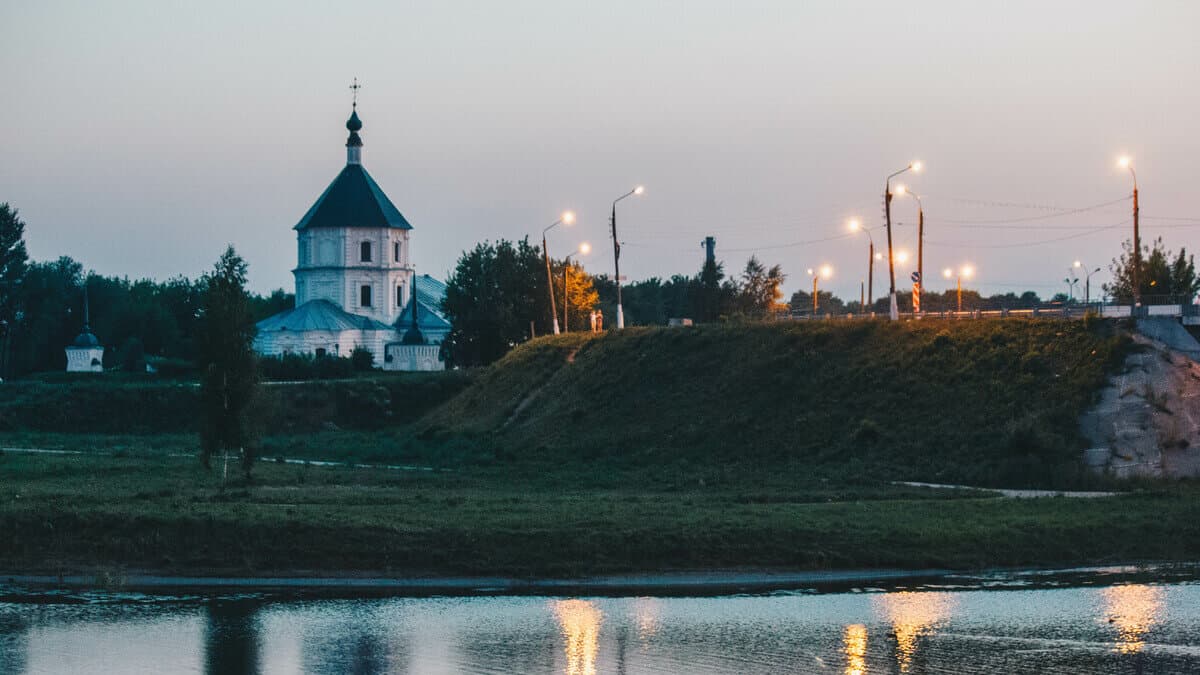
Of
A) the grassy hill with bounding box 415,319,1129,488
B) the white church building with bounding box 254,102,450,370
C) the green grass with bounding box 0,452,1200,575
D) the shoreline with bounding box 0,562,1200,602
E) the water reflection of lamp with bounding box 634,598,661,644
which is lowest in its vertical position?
the water reflection of lamp with bounding box 634,598,661,644

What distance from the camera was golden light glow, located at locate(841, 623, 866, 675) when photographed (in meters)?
26.3

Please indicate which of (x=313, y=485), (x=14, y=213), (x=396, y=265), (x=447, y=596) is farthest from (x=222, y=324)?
(x=14, y=213)

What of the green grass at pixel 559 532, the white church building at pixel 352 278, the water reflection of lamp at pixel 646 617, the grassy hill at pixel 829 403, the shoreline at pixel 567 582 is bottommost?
the water reflection of lamp at pixel 646 617

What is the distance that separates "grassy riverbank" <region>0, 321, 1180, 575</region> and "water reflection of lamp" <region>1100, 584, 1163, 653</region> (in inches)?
159

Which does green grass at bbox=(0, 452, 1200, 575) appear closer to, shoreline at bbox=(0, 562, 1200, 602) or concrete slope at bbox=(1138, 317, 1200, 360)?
shoreline at bbox=(0, 562, 1200, 602)

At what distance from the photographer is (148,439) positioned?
8100cm

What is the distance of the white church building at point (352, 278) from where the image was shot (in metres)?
123

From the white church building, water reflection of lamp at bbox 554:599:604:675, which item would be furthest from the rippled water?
the white church building

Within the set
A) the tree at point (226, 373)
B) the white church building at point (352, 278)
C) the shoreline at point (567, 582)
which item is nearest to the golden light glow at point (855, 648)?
the shoreline at point (567, 582)

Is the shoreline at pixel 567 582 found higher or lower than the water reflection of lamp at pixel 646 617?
higher

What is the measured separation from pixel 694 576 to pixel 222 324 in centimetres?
1925

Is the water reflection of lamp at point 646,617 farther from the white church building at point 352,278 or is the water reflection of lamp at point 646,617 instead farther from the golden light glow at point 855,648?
the white church building at point 352,278

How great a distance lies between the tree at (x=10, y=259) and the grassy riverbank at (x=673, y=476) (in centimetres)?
5302

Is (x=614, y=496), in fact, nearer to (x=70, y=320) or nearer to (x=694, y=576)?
(x=694, y=576)
